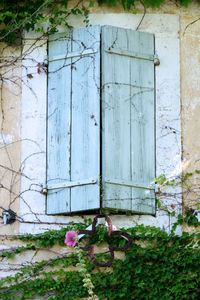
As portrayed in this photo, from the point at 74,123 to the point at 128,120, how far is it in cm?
49

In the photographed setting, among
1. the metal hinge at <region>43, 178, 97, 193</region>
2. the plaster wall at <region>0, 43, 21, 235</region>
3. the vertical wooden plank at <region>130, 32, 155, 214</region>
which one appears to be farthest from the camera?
the plaster wall at <region>0, 43, 21, 235</region>

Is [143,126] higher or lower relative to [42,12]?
lower

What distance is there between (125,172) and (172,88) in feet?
3.36

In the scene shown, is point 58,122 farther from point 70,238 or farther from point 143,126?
point 70,238

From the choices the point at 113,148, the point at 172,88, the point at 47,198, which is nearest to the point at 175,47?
the point at 172,88

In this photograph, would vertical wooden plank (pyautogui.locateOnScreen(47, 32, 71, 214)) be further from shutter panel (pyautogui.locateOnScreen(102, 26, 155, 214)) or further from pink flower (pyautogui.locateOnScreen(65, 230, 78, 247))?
pink flower (pyautogui.locateOnScreen(65, 230, 78, 247))

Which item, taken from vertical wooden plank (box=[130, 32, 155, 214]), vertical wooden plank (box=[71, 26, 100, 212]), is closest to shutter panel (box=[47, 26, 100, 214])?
vertical wooden plank (box=[71, 26, 100, 212])

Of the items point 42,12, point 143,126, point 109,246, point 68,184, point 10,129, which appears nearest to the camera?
point 109,246

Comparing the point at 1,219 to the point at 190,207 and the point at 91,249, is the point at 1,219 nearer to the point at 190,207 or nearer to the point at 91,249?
the point at 91,249

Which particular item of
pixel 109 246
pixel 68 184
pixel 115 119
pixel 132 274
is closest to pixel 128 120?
pixel 115 119

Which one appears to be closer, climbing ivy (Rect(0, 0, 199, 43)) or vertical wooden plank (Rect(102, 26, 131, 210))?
vertical wooden plank (Rect(102, 26, 131, 210))

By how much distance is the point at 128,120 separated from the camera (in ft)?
26.3

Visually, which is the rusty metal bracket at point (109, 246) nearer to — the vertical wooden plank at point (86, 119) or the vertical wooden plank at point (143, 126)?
the vertical wooden plank at point (86, 119)

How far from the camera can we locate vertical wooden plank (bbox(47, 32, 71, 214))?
7879 mm
